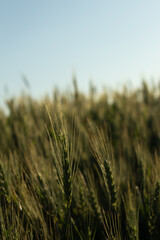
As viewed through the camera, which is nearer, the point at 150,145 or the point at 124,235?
the point at 124,235

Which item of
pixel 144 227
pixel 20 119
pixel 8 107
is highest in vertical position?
pixel 8 107

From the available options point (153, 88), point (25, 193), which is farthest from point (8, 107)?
point (153, 88)

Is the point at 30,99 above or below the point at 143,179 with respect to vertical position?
above

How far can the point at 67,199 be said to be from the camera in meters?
1.01

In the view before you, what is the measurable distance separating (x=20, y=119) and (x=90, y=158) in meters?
1.51

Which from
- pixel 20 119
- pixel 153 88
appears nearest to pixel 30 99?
pixel 20 119

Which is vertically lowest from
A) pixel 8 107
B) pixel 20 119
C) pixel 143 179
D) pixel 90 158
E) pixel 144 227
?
pixel 144 227

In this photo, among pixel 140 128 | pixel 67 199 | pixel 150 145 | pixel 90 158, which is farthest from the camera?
pixel 140 128

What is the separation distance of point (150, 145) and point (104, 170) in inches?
61.8

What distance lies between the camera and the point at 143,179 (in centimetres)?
156

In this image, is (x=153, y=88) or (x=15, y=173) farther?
(x=153, y=88)

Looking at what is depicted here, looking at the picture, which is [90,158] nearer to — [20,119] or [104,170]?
[104,170]

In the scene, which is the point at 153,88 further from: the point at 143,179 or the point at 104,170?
the point at 104,170

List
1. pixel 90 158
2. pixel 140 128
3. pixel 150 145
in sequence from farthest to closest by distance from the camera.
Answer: pixel 140 128, pixel 150 145, pixel 90 158
